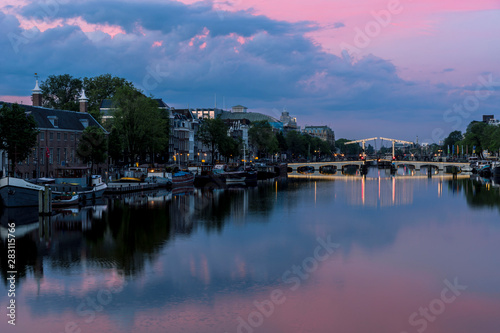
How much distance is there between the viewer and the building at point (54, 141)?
8144 cm

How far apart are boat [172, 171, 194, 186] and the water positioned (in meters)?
36.5

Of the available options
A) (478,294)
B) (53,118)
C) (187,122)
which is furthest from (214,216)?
(187,122)

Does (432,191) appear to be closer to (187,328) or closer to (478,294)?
(478,294)

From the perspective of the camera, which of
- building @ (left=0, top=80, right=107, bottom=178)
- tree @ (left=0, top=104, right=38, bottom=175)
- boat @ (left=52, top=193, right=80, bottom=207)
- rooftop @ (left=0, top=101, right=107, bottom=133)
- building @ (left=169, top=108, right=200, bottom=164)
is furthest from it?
building @ (left=169, top=108, right=200, bottom=164)

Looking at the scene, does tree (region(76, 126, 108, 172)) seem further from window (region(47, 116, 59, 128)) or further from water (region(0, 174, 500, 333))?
water (region(0, 174, 500, 333))

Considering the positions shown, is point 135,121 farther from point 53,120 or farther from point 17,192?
point 17,192

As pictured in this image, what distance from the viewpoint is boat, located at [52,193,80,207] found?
60.9m

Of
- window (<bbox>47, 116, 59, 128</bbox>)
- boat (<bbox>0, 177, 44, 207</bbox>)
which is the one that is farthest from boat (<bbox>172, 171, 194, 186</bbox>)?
boat (<bbox>0, 177, 44, 207</bbox>)

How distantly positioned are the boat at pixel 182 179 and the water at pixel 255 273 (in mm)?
36524

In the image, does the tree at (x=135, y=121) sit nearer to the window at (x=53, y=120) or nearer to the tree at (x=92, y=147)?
the window at (x=53, y=120)

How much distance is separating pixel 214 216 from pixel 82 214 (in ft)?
40.2

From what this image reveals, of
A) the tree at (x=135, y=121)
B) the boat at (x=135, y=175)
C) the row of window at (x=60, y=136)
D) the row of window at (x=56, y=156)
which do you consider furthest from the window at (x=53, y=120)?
the boat at (x=135, y=175)

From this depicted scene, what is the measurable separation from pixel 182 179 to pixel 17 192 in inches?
1822

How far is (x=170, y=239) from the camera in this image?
4434cm
